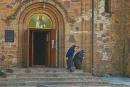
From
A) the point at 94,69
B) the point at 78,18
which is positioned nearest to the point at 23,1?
the point at 78,18

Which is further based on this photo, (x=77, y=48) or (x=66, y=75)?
(x=77, y=48)

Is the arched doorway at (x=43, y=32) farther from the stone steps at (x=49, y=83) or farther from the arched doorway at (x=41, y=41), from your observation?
the stone steps at (x=49, y=83)

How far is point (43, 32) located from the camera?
3225 centimetres

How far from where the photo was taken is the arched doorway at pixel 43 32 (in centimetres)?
3119

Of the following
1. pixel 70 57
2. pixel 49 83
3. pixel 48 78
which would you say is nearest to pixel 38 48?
pixel 70 57

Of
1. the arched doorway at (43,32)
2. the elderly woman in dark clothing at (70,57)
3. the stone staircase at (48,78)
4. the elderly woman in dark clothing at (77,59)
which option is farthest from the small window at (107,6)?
the stone staircase at (48,78)

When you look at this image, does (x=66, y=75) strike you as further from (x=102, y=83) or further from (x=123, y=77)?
(x=123, y=77)

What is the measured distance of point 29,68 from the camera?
3027cm

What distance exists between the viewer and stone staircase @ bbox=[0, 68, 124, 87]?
27.2 meters

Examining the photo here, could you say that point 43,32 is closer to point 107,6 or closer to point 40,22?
point 40,22

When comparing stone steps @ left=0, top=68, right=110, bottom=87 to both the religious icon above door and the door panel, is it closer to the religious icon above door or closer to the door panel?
the door panel

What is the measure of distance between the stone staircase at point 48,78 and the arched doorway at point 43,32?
5.50ft

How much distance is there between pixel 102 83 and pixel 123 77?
3.99m

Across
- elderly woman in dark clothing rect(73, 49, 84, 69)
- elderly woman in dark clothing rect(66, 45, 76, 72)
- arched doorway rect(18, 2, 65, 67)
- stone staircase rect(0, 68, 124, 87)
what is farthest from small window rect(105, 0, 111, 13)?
stone staircase rect(0, 68, 124, 87)
